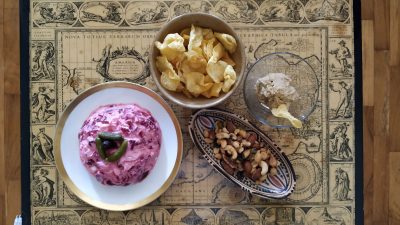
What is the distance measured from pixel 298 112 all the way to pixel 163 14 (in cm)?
46

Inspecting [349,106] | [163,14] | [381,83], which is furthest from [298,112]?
[163,14]

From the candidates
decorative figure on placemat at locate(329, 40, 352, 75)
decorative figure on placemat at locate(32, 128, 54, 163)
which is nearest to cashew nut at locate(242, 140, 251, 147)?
decorative figure on placemat at locate(329, 40, 352, 75)

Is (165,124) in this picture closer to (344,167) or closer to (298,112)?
(298,112)

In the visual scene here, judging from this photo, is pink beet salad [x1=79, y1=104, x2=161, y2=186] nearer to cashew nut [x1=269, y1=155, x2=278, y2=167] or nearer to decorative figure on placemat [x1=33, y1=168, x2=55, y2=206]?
decorative figure on placemat [x1=33, y1=168, x2=55, y2=206]

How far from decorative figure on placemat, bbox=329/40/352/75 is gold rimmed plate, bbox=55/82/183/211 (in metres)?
0.49

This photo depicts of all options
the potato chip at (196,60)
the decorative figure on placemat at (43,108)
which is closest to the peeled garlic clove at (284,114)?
the potato chip at (196,60)

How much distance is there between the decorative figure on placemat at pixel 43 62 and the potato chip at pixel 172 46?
0.33 m

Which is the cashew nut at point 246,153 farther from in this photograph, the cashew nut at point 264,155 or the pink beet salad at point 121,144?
the pink beet salad at point 121,144

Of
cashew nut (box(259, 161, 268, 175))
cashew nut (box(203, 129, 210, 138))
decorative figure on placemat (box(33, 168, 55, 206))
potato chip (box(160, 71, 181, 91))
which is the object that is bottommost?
decorative figure on placemat (box(33, 168, 55, 206))

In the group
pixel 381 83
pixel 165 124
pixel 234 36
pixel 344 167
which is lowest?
pixel 344 167

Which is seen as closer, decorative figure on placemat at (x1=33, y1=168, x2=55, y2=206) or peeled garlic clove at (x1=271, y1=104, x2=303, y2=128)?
peeled garlic clove at (x1=271, y1=104, x2=303, y2=128)

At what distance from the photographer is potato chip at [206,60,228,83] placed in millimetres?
1056

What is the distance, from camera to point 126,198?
3.66ft

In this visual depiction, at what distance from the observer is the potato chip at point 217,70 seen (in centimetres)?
106
